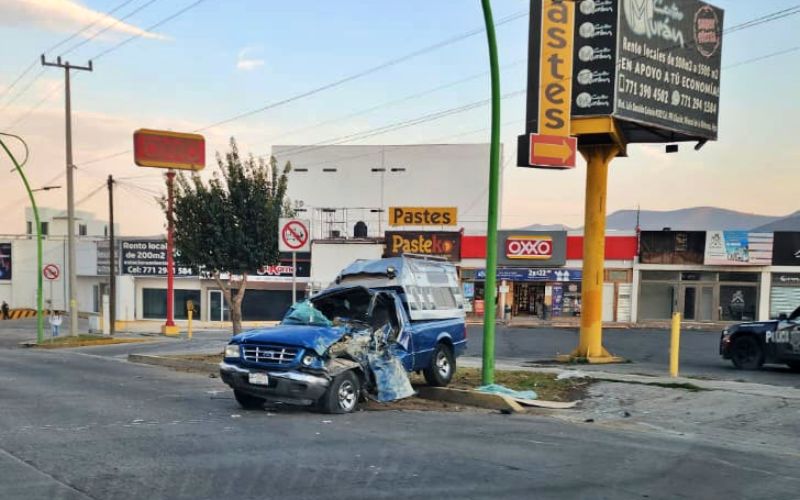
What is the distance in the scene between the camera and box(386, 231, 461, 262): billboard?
4316cm

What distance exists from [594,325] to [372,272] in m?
9.07

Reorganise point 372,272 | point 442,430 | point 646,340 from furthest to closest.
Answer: point 646,340
point 372,272
point 442,430

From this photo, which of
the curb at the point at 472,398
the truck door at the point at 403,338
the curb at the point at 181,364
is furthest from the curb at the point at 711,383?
the curb at the point at 181,364

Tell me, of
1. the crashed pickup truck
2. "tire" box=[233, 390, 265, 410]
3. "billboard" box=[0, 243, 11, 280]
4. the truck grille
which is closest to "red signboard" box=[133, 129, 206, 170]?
the crashed pickup truck

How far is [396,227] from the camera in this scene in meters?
45.5

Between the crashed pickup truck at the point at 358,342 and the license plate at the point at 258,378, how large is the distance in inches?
0.5

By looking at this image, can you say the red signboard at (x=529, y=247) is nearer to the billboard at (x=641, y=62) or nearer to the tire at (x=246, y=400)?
the billboard at (x=641, y=62)

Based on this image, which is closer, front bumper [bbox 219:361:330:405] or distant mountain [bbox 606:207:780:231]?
front bumper [bbox 219:361:330:405]

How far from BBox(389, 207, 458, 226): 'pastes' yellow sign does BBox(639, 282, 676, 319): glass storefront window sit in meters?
11.7

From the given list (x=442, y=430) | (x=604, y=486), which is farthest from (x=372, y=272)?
(x=604, y=486)

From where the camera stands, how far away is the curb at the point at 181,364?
55.5ft

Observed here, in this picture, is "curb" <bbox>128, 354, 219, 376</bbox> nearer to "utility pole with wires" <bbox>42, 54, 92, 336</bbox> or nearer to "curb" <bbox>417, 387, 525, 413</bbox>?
"curb" <bbox>417, 387, 525, 413</bbox>

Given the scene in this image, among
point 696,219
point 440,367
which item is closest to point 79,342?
point 440,367

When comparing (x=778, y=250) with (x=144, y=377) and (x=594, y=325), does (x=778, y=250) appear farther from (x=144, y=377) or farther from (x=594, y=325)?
(x=144, y=377)
